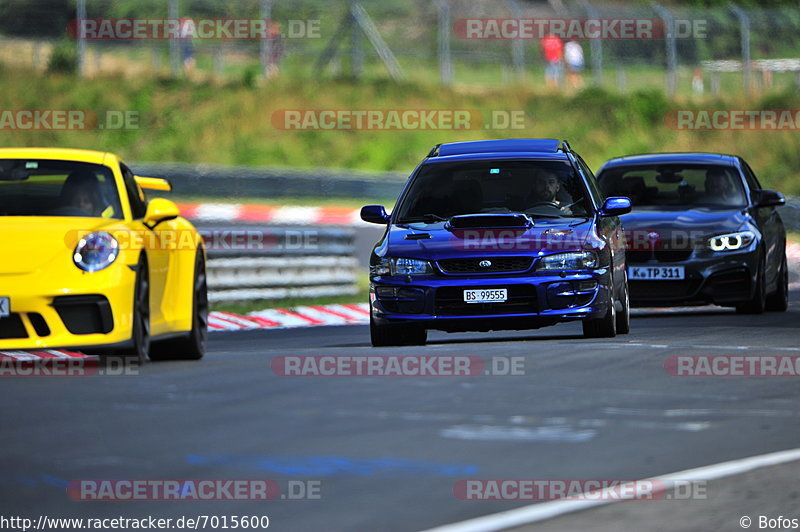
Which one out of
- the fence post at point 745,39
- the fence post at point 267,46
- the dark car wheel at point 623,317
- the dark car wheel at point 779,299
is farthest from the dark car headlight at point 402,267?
the fence post at point 267,46

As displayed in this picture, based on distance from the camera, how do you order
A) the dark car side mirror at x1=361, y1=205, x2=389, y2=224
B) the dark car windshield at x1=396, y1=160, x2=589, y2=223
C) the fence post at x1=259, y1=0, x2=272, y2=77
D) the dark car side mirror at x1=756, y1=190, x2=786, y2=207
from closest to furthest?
the dark car windshield at x1=396, y1=160, x2=589, y2=223
the dark car side mirror at x1=361, y1=205, x2=389, y2=224
the dark car side mirror at x1=756, y1=190, x2=786, y2=207
the fence post at x1=259, y1=0, x2=272, y2=77

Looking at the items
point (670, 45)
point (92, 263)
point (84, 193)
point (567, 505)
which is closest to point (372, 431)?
point (567, 505)

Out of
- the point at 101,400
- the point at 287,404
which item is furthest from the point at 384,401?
the point at 101,400

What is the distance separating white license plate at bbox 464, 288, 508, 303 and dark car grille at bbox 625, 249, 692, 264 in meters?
3.89

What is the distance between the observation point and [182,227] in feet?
38.4

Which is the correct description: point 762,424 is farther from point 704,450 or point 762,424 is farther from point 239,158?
point 239,158

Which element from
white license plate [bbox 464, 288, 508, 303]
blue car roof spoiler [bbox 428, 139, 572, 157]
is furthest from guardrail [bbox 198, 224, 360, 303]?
white license plate [bbox 464, 288, 508, 303]

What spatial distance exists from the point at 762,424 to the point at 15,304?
4359 millimetres

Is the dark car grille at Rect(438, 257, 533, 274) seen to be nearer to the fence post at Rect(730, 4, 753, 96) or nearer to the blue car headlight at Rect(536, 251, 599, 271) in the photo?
the blue car headlight at Rect(536, 251, 599, 271)

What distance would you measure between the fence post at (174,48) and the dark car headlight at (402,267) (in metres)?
21.9

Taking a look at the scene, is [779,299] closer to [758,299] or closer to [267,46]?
[758,299]

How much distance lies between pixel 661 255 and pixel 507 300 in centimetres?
392

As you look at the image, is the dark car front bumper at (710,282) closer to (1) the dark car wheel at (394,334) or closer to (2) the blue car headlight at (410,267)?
(1) the dark car wheel at (394,334)

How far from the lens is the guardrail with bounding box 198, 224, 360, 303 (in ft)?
61.0
